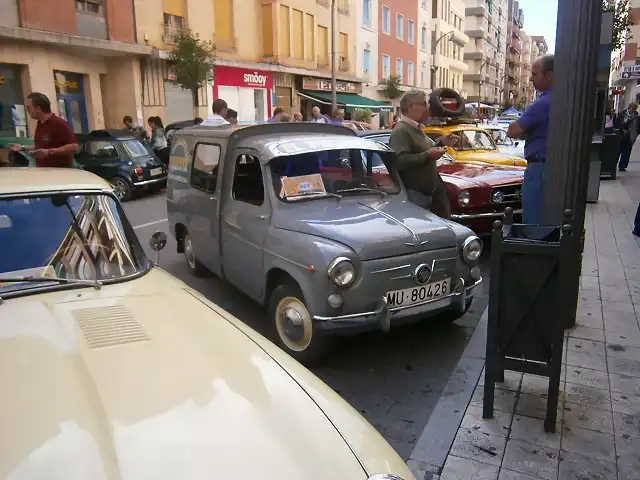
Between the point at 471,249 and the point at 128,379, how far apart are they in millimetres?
3065

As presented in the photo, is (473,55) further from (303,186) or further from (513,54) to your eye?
(303,186)

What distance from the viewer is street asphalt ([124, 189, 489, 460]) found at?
3.46 metres

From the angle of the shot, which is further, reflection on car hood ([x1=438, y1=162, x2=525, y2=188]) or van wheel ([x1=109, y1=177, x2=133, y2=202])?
van wheel ([x1=109, y1=177, x2=133, y2=202])

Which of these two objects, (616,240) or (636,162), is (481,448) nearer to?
(616,240)

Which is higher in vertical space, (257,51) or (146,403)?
(257,51)

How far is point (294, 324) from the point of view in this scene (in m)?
4.14

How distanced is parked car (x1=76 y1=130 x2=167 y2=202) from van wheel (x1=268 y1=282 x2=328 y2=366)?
353 inches

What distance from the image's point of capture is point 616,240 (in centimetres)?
743

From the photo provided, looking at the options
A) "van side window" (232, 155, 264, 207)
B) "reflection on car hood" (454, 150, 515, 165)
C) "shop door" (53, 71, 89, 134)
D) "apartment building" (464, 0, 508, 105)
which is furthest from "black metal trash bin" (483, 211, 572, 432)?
"apartment building" (464, 0, 508, 105)

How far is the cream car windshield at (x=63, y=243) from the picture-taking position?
2.60 m

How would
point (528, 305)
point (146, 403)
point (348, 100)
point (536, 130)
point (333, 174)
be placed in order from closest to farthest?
point (146, 403) < point (528, 305) < point (536, 130) < point (333, 174) < point (348, 100)

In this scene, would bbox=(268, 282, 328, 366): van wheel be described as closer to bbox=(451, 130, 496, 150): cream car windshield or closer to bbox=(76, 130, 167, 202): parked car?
bbox=(451, 130, 496, 150): cream car windshield

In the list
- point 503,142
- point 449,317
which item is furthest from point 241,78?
point 449,317

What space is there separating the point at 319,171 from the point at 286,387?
120 inches
